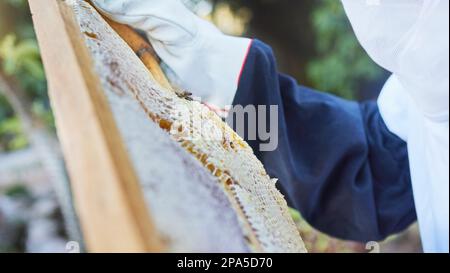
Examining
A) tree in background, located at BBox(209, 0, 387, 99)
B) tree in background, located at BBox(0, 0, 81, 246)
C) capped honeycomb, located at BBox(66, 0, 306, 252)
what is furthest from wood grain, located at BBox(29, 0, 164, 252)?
tree in background, located at BBox(209, 0, 387, 99)

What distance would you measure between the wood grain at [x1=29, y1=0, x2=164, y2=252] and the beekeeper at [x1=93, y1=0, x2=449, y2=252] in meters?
0.38

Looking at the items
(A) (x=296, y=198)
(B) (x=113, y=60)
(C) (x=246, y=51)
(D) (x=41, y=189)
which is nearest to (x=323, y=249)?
(A) (x=296, y=198)

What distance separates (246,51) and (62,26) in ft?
1.35

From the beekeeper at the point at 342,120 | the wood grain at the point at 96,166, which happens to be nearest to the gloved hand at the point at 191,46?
the beekeeper at the point at 342,120

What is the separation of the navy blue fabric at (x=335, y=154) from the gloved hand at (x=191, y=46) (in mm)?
35

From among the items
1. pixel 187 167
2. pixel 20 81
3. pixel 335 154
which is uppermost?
pixel 187 167

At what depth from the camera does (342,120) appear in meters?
0.88

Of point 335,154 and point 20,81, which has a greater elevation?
point 335,154

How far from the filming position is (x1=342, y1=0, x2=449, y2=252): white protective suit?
1.86 ft

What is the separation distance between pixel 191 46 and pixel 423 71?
39 centimetres

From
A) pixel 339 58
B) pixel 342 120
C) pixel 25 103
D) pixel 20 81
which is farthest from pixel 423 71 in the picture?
pixel 20 81

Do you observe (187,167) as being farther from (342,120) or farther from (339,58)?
(339,58)

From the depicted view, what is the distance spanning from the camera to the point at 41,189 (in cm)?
262

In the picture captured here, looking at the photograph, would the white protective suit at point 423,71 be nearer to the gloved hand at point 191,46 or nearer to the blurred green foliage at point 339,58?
the gloved hand at point 191,46
